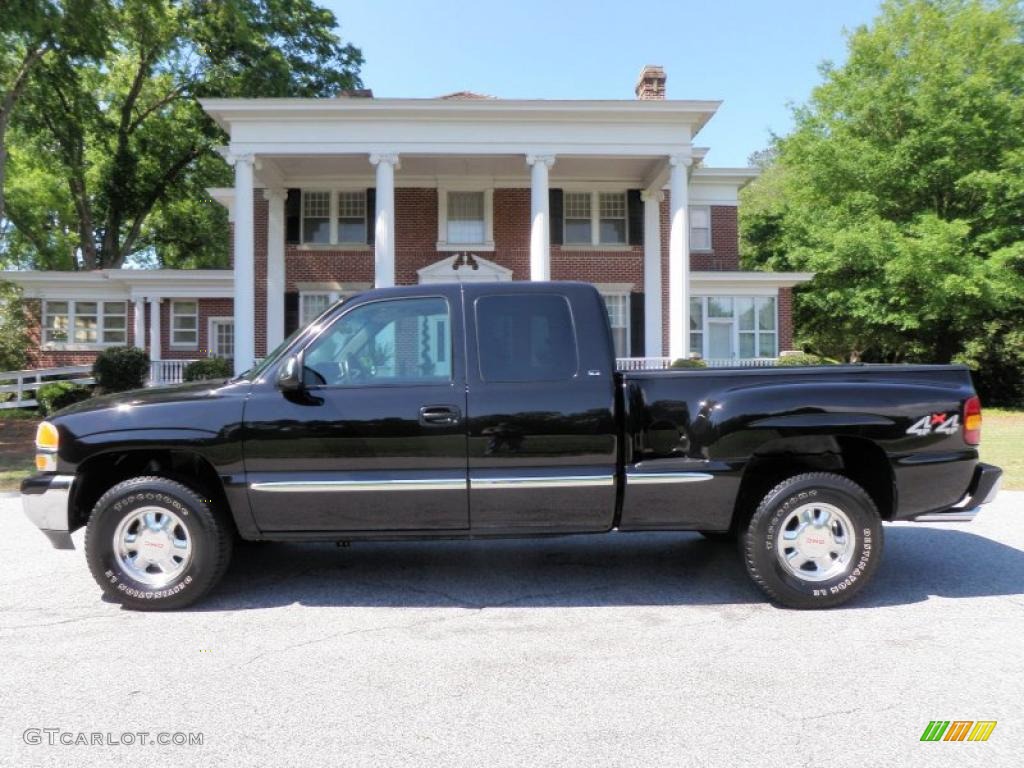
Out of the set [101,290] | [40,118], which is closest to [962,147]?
[101,290]

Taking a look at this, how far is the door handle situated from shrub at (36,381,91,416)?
17975 millimetres

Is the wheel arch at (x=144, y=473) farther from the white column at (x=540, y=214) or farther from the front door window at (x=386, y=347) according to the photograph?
the white column at (x=540, y=214)

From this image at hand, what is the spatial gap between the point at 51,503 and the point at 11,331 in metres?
22.4

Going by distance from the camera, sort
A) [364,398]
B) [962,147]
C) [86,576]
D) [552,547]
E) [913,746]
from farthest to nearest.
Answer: [962,147] < [552,547] < [86,576] < [364,398] < [913,746]

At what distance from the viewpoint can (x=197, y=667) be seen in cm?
347

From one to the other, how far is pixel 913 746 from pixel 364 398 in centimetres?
311

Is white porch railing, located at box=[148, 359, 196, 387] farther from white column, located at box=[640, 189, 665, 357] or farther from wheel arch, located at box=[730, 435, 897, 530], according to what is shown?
wheel arch, located at box=[730, 435, 897, 530]

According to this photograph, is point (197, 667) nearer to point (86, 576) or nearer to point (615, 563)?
point (86, 576)

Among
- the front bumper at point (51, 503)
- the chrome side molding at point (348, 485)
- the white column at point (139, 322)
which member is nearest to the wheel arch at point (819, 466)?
the chrome side molding at point (348, 485)

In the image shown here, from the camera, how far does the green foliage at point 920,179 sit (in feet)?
75.6

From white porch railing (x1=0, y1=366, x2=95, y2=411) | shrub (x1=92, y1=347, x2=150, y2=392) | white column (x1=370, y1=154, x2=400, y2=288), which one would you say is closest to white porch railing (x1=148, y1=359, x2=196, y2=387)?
shrub (x1=92, y1=347, x2=150, y2=392)

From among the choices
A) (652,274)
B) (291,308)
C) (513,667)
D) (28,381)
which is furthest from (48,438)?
(28,381)

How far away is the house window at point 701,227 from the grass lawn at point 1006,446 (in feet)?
32.1

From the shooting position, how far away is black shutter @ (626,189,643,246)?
2198 cm
